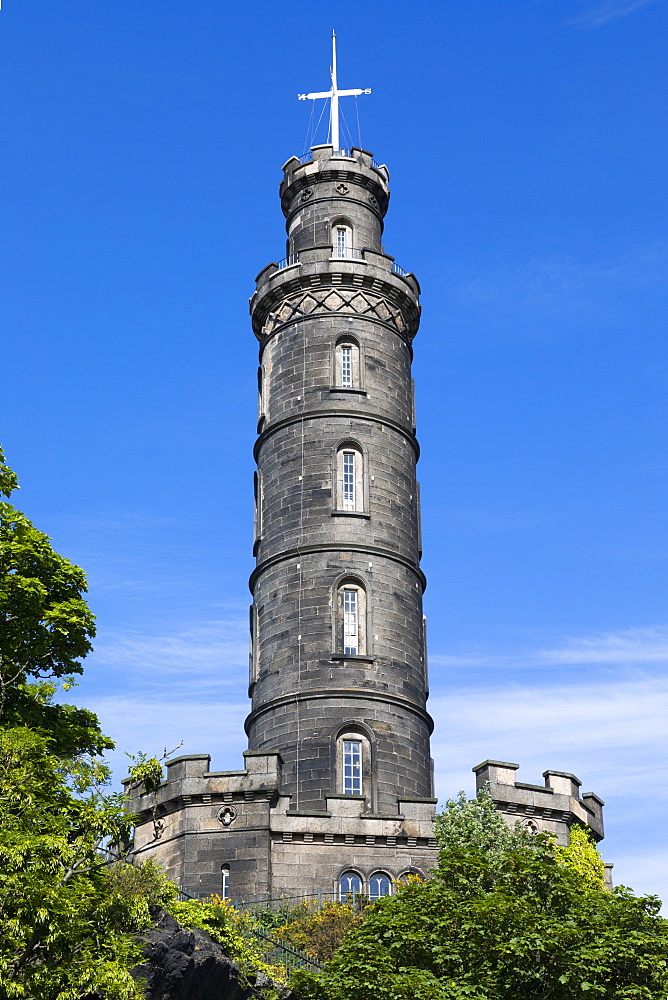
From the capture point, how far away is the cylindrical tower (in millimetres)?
38656

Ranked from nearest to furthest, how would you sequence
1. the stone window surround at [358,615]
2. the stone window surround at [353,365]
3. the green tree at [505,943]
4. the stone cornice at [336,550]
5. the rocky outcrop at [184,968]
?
the rocky outcrop at [184,968] → the green tree at [505,943] → the stone window surround at [358,615] → the stone cornice at [336,550] → the stone window surround at [353,365]

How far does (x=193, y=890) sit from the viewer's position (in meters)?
34.2

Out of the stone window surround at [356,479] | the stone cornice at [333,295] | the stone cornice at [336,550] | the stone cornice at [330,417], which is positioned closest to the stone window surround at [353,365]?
the stone cornice at [330,417]

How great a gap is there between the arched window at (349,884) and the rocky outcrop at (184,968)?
10046 mm

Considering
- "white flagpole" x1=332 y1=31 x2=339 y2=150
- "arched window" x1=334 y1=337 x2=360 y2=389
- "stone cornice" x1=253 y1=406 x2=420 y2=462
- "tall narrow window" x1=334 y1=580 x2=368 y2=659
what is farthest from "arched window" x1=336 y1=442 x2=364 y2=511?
"white flagpole" x1=332 y1=31 x2=339 y2=150

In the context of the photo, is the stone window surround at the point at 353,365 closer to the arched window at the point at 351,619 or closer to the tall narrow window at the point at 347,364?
the tall narrow window at the point at 347,364

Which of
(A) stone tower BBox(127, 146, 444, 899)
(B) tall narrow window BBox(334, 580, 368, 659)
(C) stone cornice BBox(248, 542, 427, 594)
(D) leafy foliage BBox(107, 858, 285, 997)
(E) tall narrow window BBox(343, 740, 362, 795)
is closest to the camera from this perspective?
(D) leafy foliage BBox(107, 858, 285, 997)

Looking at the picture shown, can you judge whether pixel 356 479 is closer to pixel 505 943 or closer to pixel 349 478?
pixel 349 478

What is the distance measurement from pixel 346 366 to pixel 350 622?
847cm

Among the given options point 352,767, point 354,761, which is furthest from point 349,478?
point 352,767

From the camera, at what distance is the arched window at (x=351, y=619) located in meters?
39.8

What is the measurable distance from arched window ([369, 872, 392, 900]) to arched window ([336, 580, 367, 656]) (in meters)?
6.67

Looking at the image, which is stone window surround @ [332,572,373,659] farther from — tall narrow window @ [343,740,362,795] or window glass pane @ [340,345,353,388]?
window glass pane @ [340,345,353,388]

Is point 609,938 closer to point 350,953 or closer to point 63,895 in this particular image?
point 350,953
